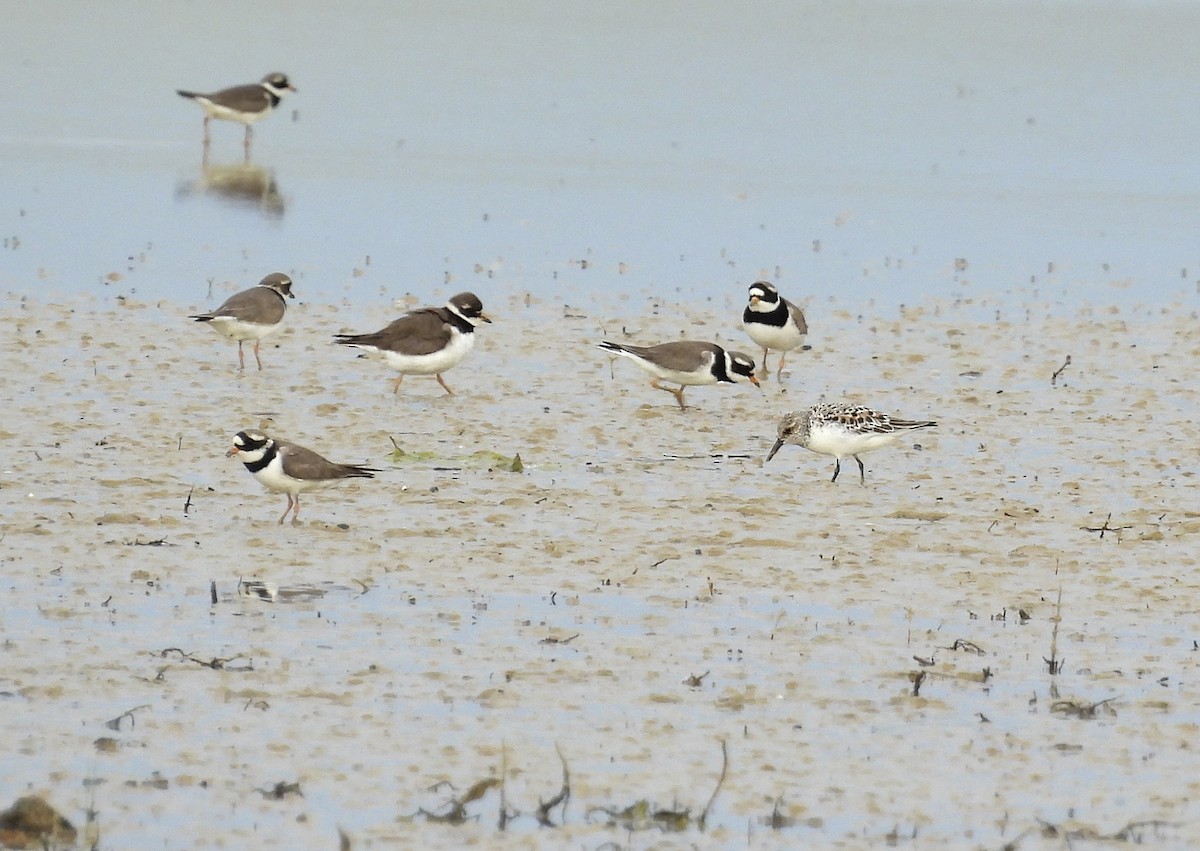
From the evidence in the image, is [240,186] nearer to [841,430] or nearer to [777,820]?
[841,430]

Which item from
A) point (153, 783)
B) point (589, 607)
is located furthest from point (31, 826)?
point (589, 607)

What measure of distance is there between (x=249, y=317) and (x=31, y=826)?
1010 centimetres

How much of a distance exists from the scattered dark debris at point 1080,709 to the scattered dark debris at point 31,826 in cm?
461

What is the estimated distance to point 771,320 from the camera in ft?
57.8

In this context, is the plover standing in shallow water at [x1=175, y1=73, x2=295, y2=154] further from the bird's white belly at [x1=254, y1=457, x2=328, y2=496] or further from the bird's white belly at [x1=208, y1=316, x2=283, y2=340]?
the bird's white belly at [x1=254, y1=457, x2=328, y2=496]

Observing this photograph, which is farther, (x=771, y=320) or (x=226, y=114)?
(x=226, y=114)

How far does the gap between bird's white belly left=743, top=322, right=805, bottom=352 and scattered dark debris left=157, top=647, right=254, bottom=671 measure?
9142mm

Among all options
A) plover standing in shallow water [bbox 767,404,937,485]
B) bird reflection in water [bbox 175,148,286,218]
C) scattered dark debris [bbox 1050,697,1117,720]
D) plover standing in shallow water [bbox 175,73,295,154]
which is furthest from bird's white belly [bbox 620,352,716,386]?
plover standing in shallow water [bbox 175,73,295,154]

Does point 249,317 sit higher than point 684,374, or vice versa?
point 249,317

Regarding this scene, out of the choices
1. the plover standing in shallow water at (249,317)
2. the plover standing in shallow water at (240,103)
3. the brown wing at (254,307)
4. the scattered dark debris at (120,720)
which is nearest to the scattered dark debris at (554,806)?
the scattered dark debris at (120,720)

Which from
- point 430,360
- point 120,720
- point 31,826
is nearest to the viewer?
point 31,826

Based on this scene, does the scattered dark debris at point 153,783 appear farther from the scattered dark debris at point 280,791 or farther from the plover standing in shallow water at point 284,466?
the plover standing in shallow water at point 284,466

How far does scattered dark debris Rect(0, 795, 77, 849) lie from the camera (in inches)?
276

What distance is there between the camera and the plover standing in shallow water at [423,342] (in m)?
16.3
